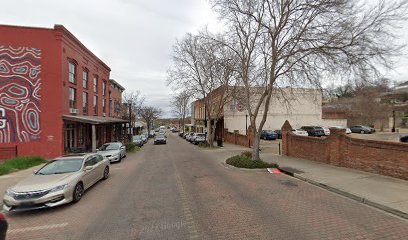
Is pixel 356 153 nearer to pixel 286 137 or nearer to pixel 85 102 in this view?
pixel 286 137

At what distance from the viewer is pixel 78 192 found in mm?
8203

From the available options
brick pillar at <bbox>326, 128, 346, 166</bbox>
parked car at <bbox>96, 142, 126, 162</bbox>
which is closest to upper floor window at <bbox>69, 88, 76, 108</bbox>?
parked car at <bbox>96, 142, 126, 162</bbox>

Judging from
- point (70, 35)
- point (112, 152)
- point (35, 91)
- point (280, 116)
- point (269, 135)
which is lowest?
point (112, 152)

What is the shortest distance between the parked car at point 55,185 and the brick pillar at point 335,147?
1192cm

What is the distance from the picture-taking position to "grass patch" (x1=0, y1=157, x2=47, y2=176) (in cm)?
1369

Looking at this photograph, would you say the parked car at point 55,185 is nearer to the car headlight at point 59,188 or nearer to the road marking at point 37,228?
the car headlight at point 59,188

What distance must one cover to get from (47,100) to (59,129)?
2.38m

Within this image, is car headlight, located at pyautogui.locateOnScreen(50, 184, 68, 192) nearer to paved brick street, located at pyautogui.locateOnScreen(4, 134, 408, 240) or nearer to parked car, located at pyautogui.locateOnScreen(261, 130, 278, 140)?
paved brick street, located at pyautogui.locateOnScreen(4, 134, 408, 240)

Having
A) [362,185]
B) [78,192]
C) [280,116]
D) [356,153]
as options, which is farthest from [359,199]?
[280,116]

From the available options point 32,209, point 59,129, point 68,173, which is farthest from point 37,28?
point 32,209

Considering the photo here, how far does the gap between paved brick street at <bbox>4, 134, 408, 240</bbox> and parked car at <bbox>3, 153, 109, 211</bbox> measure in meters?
0.32

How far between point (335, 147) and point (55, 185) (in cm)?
1303

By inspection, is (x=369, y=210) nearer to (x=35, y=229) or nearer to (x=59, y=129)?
(x=35, y=229)

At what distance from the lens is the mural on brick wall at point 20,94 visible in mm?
18156
